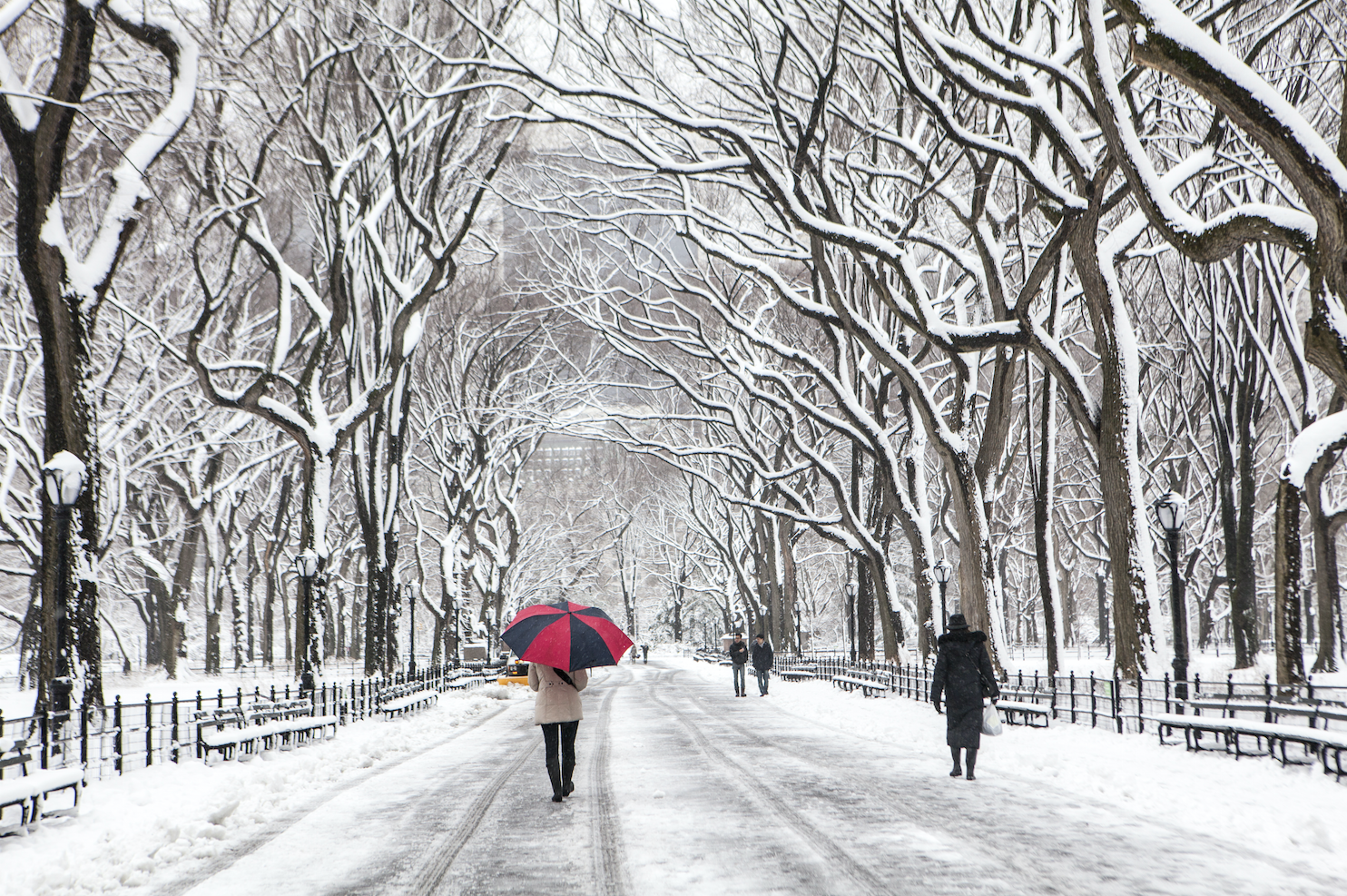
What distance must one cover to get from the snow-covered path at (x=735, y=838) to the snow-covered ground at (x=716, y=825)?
1.1 inches

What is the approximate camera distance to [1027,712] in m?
15.5

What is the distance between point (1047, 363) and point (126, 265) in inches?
880

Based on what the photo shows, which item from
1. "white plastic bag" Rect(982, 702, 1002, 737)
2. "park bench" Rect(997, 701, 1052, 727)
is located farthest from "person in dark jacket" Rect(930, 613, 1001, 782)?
"park bench" Rect(997, 701, 1052, 727)

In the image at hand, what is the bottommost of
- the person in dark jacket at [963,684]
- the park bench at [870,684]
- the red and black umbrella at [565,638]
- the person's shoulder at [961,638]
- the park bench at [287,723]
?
the park bench at [870,684]

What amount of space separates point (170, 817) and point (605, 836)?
3.79 m

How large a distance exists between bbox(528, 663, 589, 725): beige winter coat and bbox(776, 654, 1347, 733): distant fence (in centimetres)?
767

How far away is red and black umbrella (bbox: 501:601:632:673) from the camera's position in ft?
28.2

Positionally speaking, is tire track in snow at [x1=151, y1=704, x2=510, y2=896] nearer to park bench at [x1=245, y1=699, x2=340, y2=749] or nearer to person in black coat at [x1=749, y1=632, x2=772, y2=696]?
park bench at [x1=245, y1=699, x2=340, y2=749]

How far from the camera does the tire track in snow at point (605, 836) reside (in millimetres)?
6133

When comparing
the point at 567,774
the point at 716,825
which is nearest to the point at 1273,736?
the point at 716,825

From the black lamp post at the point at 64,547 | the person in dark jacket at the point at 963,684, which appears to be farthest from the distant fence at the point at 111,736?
the person in dark jacket at the point at 963,684

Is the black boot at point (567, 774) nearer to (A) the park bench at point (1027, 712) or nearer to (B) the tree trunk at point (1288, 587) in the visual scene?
(A) the park bench at point (1027, 712)

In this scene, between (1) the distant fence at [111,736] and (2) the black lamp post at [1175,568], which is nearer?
(1) the distant fence at [111,736]

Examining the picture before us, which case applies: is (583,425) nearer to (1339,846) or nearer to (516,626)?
(516,626)
